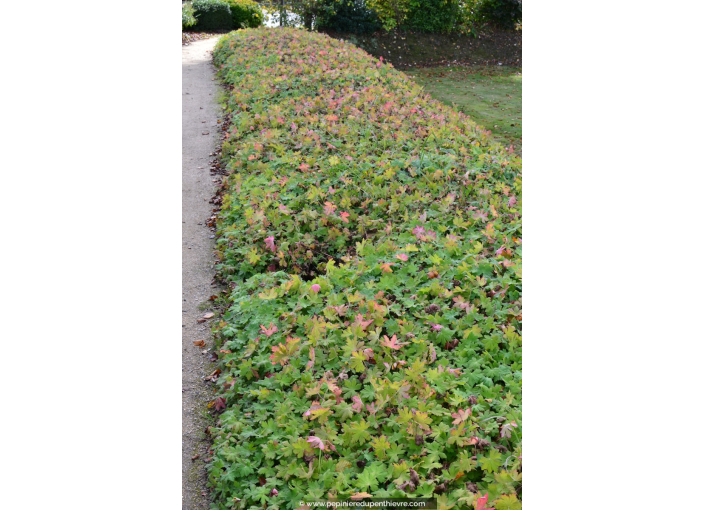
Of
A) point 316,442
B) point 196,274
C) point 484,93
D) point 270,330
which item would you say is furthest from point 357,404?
point 484,93

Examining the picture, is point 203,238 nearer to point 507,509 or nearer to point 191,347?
point 191,347

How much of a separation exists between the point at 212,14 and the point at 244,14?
0.97 meters

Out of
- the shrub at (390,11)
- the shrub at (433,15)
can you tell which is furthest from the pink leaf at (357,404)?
the shrub at (433,15)

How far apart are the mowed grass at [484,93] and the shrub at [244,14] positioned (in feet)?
17.2

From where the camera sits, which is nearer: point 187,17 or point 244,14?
point 187,17

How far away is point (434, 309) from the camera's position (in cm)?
304

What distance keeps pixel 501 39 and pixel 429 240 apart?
14953mm

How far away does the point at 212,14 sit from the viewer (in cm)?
1578

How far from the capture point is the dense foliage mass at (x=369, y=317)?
222 cm

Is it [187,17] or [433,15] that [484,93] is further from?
[187,17]

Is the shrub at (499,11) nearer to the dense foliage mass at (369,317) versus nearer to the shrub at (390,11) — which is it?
the shrub at (390,11)

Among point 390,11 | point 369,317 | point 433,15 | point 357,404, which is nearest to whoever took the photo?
point 357,404
